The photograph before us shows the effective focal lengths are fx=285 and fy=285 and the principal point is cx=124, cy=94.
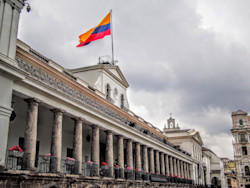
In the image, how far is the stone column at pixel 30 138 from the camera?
13844 mm

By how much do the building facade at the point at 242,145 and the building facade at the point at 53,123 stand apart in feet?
224

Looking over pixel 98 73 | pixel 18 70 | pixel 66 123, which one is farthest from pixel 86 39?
pixel 18 70

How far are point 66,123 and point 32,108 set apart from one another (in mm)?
7459

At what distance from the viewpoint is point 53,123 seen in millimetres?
17031

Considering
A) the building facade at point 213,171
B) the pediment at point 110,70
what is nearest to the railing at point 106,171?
the pediment at point 110,70

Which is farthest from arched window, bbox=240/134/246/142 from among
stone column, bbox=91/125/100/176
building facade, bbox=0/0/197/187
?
stone column, bbox=91/125/100/176

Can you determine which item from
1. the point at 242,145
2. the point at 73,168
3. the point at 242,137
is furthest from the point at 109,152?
the point at 242,137

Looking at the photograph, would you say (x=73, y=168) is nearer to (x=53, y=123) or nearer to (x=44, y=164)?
(x=44, y=164)

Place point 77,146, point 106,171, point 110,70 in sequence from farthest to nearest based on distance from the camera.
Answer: point 110,70
point 106,171
point 77,146

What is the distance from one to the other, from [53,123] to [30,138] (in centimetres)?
257

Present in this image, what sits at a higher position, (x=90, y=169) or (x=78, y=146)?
(x=78, y=146)

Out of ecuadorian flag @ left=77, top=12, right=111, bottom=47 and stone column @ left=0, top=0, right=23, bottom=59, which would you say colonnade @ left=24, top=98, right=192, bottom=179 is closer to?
stone column @ left=0, top=0, right=23, bottom=59

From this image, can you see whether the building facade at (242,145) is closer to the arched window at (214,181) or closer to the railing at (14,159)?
the arched window at (214,181)

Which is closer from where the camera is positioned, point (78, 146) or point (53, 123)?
point (53, 123)
